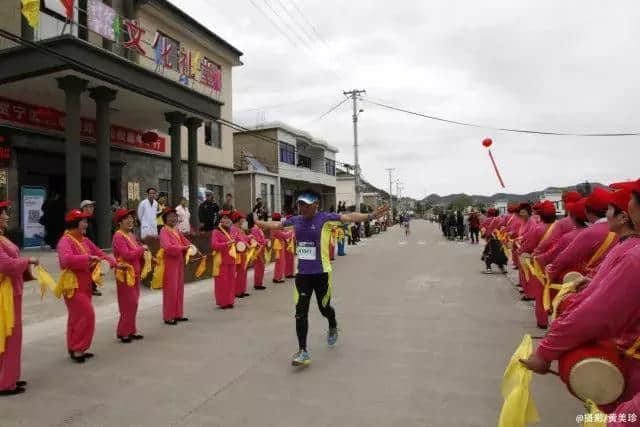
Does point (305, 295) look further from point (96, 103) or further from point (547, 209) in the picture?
point (96, 103)

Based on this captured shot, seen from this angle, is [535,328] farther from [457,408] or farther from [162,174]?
[162,174]

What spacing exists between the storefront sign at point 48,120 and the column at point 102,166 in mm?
2179

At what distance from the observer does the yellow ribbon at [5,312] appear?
4.32 meters

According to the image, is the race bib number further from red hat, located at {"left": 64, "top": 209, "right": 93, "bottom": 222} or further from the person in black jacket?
the person in black jacket

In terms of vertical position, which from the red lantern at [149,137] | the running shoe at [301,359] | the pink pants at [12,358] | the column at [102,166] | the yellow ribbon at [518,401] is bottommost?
the running shoe at [301,359]

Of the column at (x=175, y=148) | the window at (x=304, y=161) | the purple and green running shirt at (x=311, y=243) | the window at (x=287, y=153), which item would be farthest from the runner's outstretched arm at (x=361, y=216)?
the window at (x=304, y=161)

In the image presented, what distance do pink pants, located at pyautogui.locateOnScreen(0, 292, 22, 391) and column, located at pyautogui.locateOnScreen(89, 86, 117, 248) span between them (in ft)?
29.8

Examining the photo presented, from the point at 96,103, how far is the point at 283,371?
1170cm

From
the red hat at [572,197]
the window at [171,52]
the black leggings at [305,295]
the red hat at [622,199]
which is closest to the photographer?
the red hat at [622,199]

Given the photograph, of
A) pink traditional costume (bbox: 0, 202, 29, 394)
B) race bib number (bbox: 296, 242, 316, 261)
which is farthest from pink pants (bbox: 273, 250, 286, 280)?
pink traditional costume (bbox: 0, 202, 29, 394)

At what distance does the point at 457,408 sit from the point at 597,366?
207 centimetres

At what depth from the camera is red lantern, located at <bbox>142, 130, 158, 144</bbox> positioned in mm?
18531

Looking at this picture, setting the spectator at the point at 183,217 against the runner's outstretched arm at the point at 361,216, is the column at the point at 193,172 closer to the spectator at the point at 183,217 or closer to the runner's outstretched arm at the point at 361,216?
the spectator at the point at 183,217

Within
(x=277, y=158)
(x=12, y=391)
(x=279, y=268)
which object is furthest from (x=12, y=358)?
(x=277, y=158)
